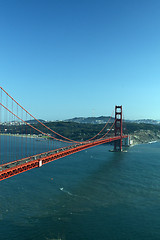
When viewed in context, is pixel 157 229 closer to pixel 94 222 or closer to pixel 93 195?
pixel 94 222

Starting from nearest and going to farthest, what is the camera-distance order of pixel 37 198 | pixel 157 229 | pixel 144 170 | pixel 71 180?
pixel 157 229 < pixel 37 198 < pixel 71 180 < pixel 144 170

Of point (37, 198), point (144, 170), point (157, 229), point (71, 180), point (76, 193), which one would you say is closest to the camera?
point (157, 229)

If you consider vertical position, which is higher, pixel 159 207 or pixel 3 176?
pixel 3 176

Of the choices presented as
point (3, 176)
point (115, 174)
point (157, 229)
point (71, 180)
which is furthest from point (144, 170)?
point (3, 176)

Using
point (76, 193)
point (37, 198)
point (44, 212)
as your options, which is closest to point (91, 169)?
point (76, 193)

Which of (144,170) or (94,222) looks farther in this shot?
(144,170)

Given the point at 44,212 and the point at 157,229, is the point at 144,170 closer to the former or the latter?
the point at 157,229
